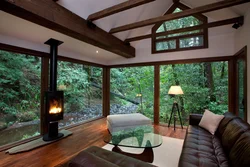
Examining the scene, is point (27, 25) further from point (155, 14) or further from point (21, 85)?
point (155, 14)

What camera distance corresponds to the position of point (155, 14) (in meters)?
4.05

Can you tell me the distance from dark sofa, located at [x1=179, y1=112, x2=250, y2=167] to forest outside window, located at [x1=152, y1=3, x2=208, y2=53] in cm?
256

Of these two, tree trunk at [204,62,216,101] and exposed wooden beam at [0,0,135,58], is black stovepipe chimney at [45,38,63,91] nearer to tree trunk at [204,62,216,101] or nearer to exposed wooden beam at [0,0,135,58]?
exposed wooden beam at [0,0,135,58]

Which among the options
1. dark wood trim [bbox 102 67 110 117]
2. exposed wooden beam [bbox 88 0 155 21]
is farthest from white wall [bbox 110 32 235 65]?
exposed wooden beam [bbox 88 0 155 21]

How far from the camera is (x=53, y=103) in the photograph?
127 inches

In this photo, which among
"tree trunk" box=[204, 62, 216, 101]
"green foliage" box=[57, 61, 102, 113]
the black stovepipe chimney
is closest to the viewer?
the black stovepipe chimney

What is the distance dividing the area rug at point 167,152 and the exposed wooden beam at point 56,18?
2.47 m

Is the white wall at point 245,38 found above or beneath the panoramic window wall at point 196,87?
above

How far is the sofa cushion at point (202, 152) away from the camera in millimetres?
1597

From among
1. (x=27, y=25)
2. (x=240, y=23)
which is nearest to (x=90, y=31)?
(x=27, y=25)

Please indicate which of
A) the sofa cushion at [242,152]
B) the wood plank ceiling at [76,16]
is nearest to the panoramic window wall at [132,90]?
the wood plank ceiling at [76,16]

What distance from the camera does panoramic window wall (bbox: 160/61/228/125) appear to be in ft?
12.8

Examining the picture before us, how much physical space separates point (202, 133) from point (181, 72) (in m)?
2.29

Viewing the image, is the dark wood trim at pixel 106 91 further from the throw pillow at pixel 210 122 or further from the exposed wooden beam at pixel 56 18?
the throw pillow at pixel 210 122
